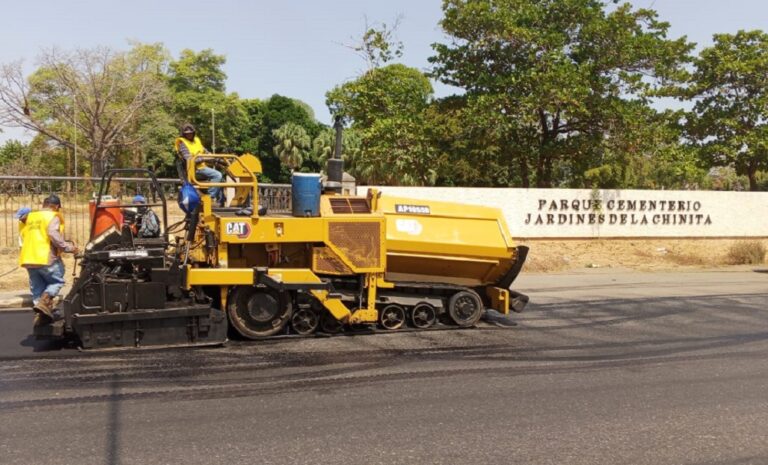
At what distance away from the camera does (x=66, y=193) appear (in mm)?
13984

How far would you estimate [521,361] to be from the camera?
291 inches

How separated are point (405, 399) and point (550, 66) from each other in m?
15.1

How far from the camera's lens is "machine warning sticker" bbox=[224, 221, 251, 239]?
7.82 meters

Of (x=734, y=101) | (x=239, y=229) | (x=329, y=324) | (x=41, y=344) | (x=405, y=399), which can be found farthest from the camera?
(x=734, y=101)

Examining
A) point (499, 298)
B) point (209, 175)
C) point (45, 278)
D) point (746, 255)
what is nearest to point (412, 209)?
point (499, 298)

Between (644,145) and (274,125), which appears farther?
(274,125)

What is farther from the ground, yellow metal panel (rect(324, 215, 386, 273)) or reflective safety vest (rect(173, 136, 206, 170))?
reflective safety vest (rect(173, 136, 206, 170))

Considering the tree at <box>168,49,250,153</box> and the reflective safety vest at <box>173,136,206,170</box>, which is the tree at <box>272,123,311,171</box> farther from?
the reflective safety vest at <box>173,136,206,170</box>

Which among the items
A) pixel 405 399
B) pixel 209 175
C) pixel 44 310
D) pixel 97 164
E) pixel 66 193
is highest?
pixel 97 164

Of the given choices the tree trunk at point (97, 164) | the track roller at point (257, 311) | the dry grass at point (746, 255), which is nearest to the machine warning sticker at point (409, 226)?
the track roller at point (257, 311)

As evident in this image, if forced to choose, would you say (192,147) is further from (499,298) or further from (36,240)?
(499,298)

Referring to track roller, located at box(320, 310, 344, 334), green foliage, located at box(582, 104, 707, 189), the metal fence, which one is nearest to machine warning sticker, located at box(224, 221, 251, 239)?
track roller, located at box(320, 310, 344, 334)

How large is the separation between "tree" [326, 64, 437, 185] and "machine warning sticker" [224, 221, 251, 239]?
11.7 m

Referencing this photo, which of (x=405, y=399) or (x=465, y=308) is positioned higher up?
(x=465, y=308)
